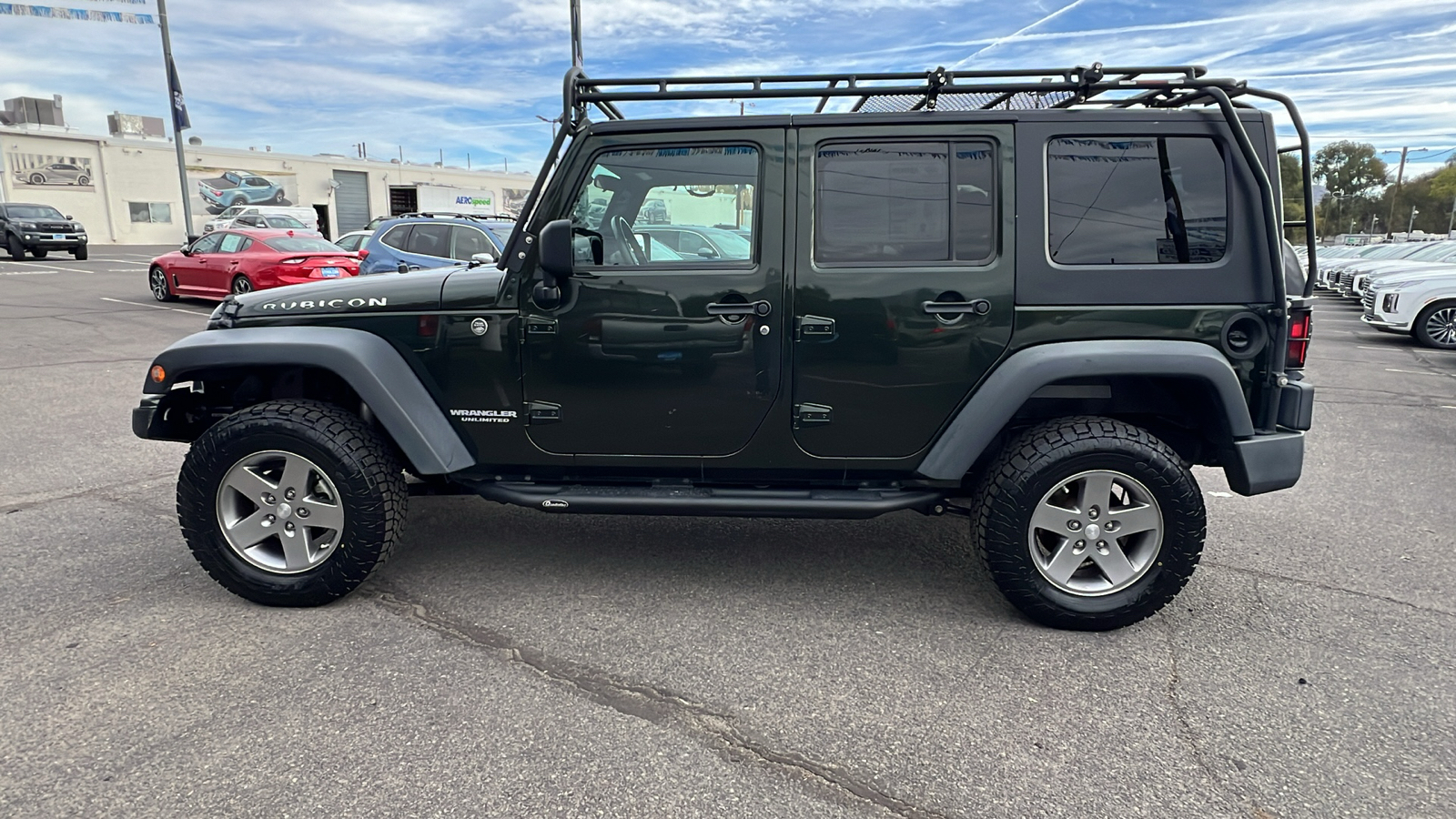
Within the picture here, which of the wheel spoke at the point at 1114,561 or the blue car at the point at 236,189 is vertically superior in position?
the blue car at the point at 236,189

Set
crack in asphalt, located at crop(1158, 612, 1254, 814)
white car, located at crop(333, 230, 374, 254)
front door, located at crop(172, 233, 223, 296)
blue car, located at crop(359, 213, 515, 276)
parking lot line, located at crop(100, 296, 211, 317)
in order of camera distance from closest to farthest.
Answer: crack in asphalt, located at crop(1158, 612, 1254, 814) < blue car, located at crop(359, 213, 515, 276) < parking lot line, located at crop(100, 296, 211, 317) < front door, located at crop(172, 233, 223, 296) < white car, located at crop(333, 230, 374, 254)

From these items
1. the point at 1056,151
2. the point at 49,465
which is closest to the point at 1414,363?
the point at 1056,151

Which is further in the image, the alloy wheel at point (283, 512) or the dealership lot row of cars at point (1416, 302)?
the dealership lot row of cars at point (1416, 302)

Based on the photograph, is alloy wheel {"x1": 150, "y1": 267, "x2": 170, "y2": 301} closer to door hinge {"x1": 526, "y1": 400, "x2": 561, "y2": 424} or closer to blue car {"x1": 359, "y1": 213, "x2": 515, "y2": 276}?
blue car {"x1": 359, "y1": 213, "x2": 515, "y2": 276}

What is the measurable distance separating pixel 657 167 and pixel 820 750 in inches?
86.0

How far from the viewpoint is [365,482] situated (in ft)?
11.1

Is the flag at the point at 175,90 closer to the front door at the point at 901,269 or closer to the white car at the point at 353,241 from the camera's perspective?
the white car at the point at 353,241

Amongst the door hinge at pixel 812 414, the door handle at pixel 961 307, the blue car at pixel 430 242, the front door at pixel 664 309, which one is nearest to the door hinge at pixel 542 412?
the front door at pixel 664 309

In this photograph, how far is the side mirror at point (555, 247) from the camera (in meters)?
3.16

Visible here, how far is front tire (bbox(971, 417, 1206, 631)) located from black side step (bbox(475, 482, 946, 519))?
32 centimetres

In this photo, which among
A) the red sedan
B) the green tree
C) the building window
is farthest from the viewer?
the green tree

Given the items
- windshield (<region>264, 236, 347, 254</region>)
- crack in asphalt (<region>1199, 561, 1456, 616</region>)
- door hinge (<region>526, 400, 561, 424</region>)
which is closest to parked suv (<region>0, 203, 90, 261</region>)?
windshield (<region>264, 236, 347, 254</region>)

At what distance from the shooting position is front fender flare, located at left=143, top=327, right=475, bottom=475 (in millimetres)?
3383

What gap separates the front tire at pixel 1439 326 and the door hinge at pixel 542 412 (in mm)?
13958
